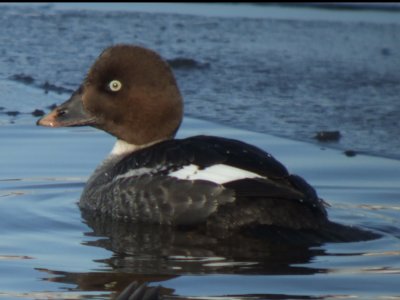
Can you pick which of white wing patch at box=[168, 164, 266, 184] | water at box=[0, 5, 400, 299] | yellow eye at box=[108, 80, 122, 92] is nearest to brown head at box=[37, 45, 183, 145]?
yellow eye at box=[108, 80, 122, 92]

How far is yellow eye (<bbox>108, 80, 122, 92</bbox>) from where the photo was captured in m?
8.07

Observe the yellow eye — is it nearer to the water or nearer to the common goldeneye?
the common goldeneye

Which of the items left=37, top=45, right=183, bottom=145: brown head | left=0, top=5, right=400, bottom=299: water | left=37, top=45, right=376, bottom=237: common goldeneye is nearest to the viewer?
left=0, top=5, right=400, bottom=299: water

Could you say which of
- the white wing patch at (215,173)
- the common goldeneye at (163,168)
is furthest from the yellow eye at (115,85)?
the white wing patch at (215,173)

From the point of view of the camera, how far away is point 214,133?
9.59 m

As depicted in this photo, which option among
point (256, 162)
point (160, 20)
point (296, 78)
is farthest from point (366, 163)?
point (160, 20)

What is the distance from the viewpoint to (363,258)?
21.5 feet

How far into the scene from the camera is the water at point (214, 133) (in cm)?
602

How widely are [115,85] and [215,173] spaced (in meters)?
1.27

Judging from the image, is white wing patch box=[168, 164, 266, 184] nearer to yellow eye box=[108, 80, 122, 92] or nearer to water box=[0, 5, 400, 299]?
water box=[0, 5, 400, 299]

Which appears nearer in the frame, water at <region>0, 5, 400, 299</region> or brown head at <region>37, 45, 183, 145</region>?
water at <region>0, 5, 400, 299</region>

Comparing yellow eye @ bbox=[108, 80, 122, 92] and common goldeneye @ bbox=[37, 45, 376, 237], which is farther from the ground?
yellow eye @ bbox=[108, 80, 122, 92]

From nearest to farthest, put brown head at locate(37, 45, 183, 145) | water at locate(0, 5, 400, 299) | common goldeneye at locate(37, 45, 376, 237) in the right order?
water at locate(0, 5, 400, 299) → common goldeneye at locate(37, 45, 376, 237) → brown head at locate(37, 45, 183, 145)

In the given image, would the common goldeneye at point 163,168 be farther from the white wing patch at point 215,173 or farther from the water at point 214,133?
the water at point 214,133
